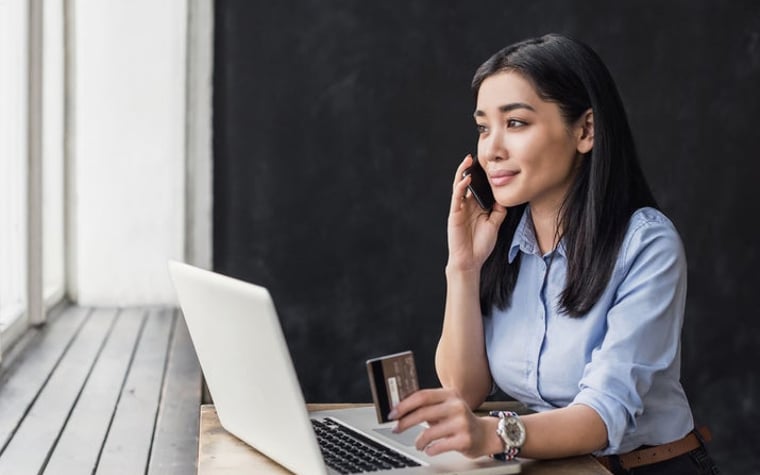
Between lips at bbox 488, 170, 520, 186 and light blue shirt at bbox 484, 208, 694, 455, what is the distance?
15cm

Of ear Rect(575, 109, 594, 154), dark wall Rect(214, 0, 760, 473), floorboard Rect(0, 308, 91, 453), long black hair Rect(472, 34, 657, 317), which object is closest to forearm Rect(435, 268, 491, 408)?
long black hair Rect(472, 34, 657, 317)

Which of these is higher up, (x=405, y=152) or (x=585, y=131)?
(x=585, y=131)

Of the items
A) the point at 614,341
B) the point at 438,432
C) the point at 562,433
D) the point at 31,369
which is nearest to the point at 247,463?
the point at 438,432

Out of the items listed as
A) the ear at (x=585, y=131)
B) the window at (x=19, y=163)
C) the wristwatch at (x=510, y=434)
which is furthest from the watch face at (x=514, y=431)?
the window at (x=19, y=163)

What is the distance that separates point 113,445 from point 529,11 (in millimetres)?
2346

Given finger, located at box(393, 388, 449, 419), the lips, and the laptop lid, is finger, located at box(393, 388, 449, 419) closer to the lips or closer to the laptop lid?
the laptop lid

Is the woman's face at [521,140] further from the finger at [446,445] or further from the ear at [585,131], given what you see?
the finger at [446,445]

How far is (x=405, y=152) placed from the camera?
4.29 meters

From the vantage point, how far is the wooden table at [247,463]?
171cm

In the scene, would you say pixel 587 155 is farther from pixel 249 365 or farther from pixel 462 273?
pixel 249 365

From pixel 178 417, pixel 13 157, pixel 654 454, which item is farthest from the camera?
pixel 13 157

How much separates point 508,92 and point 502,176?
0.51 ft

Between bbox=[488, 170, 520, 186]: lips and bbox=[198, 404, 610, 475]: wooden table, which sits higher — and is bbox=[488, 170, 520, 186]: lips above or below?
above

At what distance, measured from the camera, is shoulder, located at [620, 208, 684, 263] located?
2.04 m
